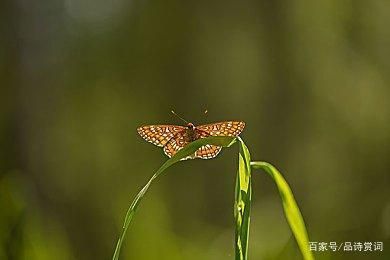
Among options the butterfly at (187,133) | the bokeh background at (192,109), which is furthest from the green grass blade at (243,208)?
the bokeh background at (192,109)

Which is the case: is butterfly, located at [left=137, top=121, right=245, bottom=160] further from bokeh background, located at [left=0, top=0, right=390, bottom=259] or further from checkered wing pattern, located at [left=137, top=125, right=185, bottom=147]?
bokeh background, located at [left=0, top=0, right=390, bottom=259]

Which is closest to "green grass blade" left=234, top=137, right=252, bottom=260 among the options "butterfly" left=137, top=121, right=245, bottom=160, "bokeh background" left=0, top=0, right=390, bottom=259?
"butterfly" left=137, top=121, right=245, bottom=160

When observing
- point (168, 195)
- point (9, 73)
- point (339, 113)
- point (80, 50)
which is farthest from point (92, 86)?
point (339, 113)

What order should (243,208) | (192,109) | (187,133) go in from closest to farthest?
1. (243,208)
2. (187,133)
3. (192,109)

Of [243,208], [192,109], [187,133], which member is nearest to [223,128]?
[187,133]

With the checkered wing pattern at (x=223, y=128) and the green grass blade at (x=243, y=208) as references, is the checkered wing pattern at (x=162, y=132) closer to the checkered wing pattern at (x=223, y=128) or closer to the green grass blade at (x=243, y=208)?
the checkered wing pattern at (x=223, y=128)

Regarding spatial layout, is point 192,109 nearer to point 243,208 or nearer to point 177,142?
point 177,142
